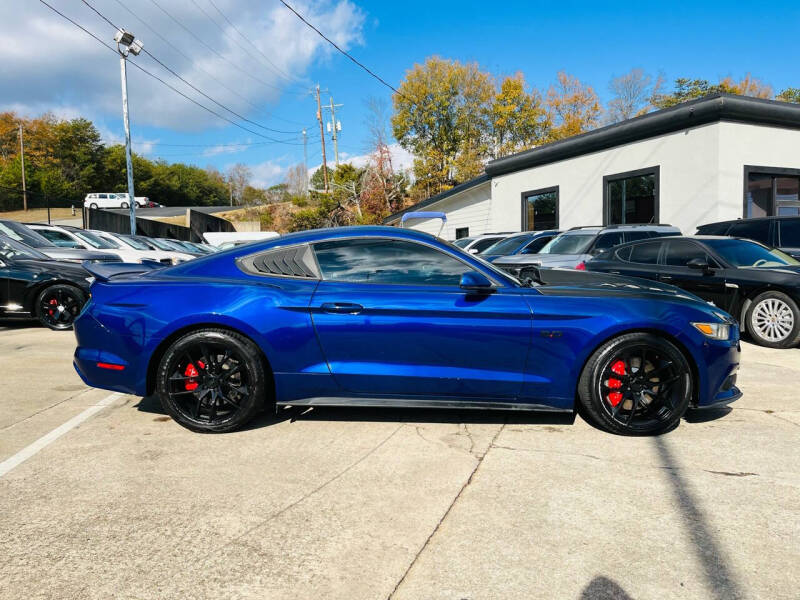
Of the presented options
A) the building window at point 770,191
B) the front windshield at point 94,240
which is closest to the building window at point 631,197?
the building window at point 770,191

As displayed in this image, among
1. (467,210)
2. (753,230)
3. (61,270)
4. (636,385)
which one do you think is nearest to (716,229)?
(753,230)

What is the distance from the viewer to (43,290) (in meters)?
8.29

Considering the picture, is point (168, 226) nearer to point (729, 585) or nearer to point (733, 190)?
point (733, 190)

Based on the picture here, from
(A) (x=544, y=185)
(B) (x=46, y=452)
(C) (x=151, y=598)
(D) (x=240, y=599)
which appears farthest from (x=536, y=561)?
(A) (x=544, y=185)

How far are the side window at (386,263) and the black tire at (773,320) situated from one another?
5.17 metres

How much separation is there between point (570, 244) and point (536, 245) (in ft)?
4.12

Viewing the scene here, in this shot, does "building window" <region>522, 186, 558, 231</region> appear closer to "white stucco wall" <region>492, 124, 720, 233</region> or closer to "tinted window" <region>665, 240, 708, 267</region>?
"white stucco wall" <region>492, 124, 720, 233</region>

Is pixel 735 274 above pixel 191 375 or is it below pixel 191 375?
above

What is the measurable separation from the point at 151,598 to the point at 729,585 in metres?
2.18

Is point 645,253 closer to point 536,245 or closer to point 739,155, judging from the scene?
point 536,245

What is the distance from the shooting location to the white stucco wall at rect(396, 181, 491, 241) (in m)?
21.9

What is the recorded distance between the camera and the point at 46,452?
3.47 metres

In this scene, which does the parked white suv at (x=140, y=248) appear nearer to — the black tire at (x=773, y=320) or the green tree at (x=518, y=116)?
the black tire at (x=773, y=320)

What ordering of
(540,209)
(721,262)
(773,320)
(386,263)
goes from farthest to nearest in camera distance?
(540,209), (721,262), (773,320), (386,263)
